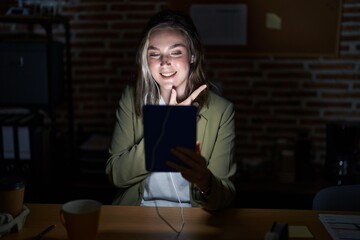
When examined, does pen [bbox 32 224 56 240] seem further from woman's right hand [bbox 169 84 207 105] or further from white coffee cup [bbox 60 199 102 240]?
woman's right hand [bbox 169 84 207 105]

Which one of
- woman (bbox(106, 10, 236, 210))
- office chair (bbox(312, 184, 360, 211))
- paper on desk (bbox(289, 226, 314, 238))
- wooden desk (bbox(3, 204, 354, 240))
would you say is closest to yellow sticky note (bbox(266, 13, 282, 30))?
woman (bbox(106, 10, 236, 210))

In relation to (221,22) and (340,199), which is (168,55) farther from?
(221,22)

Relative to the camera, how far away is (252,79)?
2.85m

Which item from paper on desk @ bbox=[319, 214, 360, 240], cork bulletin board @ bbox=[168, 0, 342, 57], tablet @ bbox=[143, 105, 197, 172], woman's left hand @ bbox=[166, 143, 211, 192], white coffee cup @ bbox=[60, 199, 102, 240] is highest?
cork bulletin board @ bbox=[168, 0, 342, 57]

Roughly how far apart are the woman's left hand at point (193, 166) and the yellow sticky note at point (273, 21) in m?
1.73

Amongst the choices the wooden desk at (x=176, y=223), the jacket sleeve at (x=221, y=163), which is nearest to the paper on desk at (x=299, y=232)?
the wooden desk at (x=176, y=223)

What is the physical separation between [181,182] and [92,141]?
1256 millimetres

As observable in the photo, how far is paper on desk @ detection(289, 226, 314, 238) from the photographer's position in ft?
3.73

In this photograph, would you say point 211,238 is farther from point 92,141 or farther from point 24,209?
point 92,141

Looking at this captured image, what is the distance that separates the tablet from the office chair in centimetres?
54

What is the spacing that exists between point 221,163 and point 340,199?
391mm

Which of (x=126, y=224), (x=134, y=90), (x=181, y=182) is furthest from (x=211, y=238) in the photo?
(x=134, y=90)

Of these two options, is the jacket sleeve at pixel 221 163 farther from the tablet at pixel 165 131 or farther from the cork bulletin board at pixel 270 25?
the cork bulletin board at pixel 270 25

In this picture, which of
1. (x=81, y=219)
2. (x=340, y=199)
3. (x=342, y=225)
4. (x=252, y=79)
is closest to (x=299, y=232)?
(x=342, y=225)
